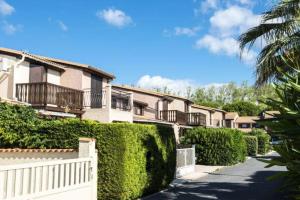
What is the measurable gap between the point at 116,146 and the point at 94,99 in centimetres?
1498

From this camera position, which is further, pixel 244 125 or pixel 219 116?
pixel 244 125

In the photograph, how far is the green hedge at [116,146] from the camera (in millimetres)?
12039

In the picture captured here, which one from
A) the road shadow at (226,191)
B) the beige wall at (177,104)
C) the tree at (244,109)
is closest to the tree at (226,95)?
the tree at (244,109)

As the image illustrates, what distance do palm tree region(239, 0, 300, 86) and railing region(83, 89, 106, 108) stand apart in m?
14.7

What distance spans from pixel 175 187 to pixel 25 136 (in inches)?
239

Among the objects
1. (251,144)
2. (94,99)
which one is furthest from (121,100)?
(251,144)

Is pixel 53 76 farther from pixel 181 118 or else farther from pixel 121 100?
pixel 181 118

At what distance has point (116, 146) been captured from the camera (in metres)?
12.1

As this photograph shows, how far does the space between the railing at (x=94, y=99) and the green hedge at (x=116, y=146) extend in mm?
11667

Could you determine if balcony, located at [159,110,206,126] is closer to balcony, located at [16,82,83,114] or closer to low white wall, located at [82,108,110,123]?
low white wall, located at [82,108,110,123]

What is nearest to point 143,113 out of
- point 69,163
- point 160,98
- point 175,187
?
point 160,98

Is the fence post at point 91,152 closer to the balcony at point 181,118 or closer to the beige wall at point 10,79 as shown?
the beige wall at point 10,79

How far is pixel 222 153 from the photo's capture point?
2675 cm

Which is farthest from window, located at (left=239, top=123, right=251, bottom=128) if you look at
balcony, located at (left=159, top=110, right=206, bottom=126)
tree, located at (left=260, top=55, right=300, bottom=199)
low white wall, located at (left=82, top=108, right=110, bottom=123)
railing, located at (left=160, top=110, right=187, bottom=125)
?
tree, located at (left=260, top=55, right=300, bottom=199)
